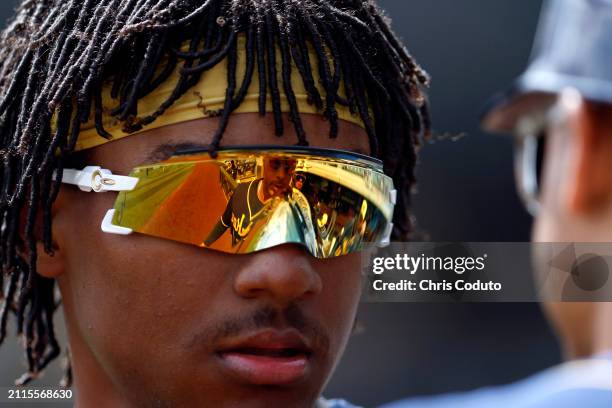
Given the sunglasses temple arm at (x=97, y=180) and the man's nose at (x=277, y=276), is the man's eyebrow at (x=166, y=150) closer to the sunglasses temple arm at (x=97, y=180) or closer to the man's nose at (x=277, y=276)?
the sunglasses temple arm at (x=97, y=180)

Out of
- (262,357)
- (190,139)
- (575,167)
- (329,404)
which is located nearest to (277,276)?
(262,357)

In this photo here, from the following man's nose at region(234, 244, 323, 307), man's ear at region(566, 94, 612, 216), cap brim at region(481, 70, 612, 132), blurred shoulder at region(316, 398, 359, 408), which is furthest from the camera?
blurred shoulder at region(316, 398, 359, 408)

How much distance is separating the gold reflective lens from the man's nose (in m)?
0.03

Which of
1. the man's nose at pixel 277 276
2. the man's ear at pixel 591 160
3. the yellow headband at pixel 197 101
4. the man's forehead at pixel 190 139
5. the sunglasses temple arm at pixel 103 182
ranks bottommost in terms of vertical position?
the man's nose at pixel 277 276

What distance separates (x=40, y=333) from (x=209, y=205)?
3.36ft

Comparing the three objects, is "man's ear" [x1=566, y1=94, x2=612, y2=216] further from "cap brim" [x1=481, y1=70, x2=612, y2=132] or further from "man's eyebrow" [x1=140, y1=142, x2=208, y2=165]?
"man's eyebrow" [x1=140, y1=142, x2=208, y2=165]

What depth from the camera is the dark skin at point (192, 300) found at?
2.63 metres

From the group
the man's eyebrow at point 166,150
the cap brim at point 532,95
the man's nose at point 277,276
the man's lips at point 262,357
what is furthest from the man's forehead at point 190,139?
the cap brim at point 532,95

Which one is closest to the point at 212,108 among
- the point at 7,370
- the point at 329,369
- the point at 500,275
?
the point at 329,369

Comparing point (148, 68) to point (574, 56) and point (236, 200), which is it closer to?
point (236, 200)

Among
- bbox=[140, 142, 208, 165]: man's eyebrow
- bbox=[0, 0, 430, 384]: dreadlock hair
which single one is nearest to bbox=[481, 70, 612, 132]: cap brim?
bbox=[0, 0, 430, 384]: dreadlock hair

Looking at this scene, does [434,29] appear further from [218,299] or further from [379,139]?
[218,299]

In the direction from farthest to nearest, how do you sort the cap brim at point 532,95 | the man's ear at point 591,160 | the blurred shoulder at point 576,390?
the cap brim at point 532,95, the man's ear at point 591,160, the blurred shoulder at point 576,390

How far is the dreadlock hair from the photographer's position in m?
2.69
